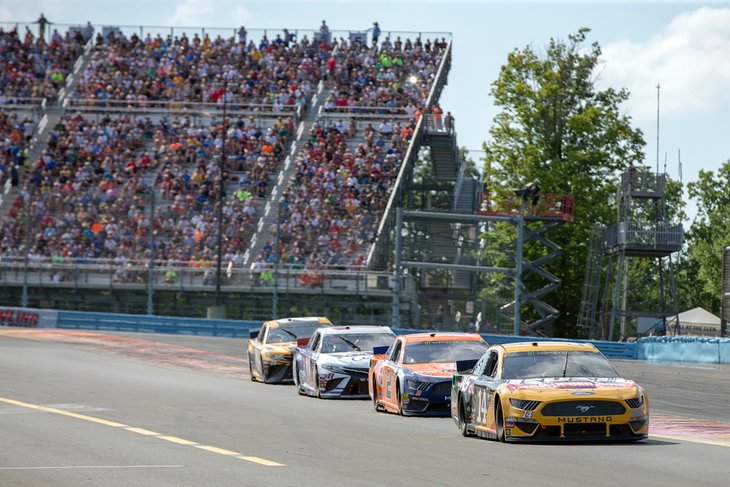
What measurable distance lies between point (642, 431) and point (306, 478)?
4.52 m

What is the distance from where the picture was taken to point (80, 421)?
57.0 feet

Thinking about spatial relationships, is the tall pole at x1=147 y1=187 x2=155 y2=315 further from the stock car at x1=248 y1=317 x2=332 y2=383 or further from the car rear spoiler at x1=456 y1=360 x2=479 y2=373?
the car rear spoiler at x1=456 y1=360 x2=479 y2=373

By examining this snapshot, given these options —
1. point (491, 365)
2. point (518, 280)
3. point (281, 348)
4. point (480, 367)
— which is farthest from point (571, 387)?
point (518, 280)

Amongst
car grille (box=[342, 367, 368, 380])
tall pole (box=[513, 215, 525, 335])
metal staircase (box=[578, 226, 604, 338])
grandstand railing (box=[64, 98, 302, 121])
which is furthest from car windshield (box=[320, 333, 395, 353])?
grandstand railing (box=[64, 98, 302, 121])

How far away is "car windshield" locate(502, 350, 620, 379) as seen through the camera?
1473cm

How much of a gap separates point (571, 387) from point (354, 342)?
32.9ft

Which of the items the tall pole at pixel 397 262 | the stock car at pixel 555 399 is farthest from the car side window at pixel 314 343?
the tall pole at pixel 397 262

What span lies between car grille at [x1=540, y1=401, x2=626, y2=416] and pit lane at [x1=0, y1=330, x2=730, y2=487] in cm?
34

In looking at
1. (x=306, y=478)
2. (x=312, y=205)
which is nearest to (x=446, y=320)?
(x=312, y=205)

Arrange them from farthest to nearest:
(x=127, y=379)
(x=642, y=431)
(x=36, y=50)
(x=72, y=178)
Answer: (x=36, y=50) < (x=72, y=178) < (x=127, y=379) < (x=642, y=431)

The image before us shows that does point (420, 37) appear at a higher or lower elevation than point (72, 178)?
higher

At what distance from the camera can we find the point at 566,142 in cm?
6125

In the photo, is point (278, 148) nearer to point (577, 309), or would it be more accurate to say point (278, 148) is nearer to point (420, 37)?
point (420, 37)

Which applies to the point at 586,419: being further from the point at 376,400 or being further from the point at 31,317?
the point at 31,317
